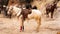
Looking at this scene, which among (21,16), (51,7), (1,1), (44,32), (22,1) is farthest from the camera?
(22,1)

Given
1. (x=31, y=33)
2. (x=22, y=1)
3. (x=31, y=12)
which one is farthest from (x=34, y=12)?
(x=22, y=1)

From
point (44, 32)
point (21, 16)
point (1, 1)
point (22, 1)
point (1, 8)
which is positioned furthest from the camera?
point (22, 1)

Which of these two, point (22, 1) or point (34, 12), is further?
point (22, 1)

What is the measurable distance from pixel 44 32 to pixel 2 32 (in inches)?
97.4

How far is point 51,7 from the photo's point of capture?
18.9 m

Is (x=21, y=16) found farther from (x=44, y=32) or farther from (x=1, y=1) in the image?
(x=1, y=1)

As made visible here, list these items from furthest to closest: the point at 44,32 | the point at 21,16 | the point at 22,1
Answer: the point at 22,1, the point at 44,32, the point at 21,16

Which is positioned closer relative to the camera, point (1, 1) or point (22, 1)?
point (1, 1)

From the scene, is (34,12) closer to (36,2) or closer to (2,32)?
(2,32)

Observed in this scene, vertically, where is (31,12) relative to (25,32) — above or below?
above

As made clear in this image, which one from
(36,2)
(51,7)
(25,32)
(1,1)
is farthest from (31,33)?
(36,2)

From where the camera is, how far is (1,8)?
20656mm

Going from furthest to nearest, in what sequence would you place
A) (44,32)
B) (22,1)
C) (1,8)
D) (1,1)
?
1. (22,1)
2. (1,1)
3. (1,8)
4. (44,32)

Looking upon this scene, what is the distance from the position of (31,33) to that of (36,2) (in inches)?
628
